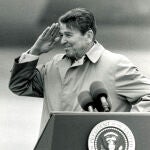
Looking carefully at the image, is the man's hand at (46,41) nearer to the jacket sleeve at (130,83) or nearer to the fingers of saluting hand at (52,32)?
the fingers of saluting hand at (52,32)

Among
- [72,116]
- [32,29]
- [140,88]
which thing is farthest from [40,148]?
[32,29]

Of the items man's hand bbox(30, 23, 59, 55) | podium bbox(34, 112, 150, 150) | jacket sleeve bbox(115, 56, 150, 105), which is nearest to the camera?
podium bbox(34, 112, 150, 150)

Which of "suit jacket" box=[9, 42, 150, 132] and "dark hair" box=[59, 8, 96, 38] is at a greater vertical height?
"dark hair" box=[59, 8, 96, 38]

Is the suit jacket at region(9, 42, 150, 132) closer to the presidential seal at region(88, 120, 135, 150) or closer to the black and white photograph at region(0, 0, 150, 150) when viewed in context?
the black and white photograph at region(0, 0, 150, 150)

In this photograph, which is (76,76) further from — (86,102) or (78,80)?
(86,102)

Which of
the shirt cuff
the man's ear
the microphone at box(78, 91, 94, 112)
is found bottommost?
the microphone at box(78, 91, 94, 112)

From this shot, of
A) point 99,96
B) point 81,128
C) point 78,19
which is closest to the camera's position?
point 81,128

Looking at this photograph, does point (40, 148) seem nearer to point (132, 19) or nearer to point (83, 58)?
point (83, 58)

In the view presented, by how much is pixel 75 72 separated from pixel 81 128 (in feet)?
2.39

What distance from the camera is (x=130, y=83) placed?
1868 mm

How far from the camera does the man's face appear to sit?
1.94m

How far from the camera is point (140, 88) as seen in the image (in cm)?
186

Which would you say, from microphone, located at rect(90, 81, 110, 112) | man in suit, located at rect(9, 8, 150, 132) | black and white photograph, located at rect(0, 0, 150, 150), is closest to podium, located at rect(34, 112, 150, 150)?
black and white photograph, located at rect(0, 0, 150, 150)

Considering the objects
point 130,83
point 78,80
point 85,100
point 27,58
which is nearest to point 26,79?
point 27,58
